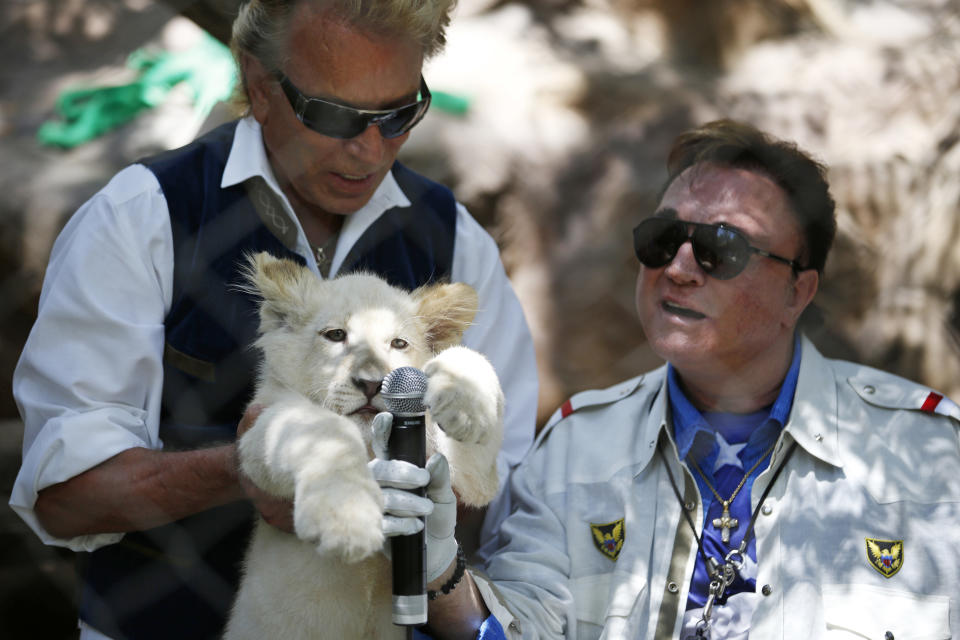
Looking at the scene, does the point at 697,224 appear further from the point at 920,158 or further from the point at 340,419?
the point at 920,158

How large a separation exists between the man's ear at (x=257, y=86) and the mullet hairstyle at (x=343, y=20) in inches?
0.6

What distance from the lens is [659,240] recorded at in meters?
2.49

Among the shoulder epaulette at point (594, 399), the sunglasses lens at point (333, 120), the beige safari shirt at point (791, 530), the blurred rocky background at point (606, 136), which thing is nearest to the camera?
the sunglasses lens at point (333, 120)

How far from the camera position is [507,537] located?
2.43 metres

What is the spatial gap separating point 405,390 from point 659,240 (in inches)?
48.0

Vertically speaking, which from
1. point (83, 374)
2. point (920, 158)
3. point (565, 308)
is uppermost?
point (920, 158)

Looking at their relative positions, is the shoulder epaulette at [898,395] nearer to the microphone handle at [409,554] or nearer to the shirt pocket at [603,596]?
the shirt pocket at [603,596]

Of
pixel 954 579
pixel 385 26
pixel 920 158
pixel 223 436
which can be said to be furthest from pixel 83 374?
pixel 920 158

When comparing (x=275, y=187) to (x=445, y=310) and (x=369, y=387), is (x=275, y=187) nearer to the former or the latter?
(x=445, y=310)

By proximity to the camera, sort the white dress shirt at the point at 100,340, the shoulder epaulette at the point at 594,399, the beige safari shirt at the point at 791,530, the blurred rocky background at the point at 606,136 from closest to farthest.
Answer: the white dress shirt at the point at 100,340 < the beige safari shirt at the point at 791,530 < the shoulder epaulette at the point at 594,399 < the blurred rocky background at the point at 606,136

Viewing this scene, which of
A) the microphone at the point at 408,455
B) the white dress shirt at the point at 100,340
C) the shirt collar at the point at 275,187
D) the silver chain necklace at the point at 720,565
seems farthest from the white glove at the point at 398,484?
the silver chain necklace at the point at 720,565

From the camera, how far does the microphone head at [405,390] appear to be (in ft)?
4.78

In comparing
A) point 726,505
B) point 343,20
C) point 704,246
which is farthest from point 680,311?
point 343,20

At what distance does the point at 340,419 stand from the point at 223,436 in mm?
599
